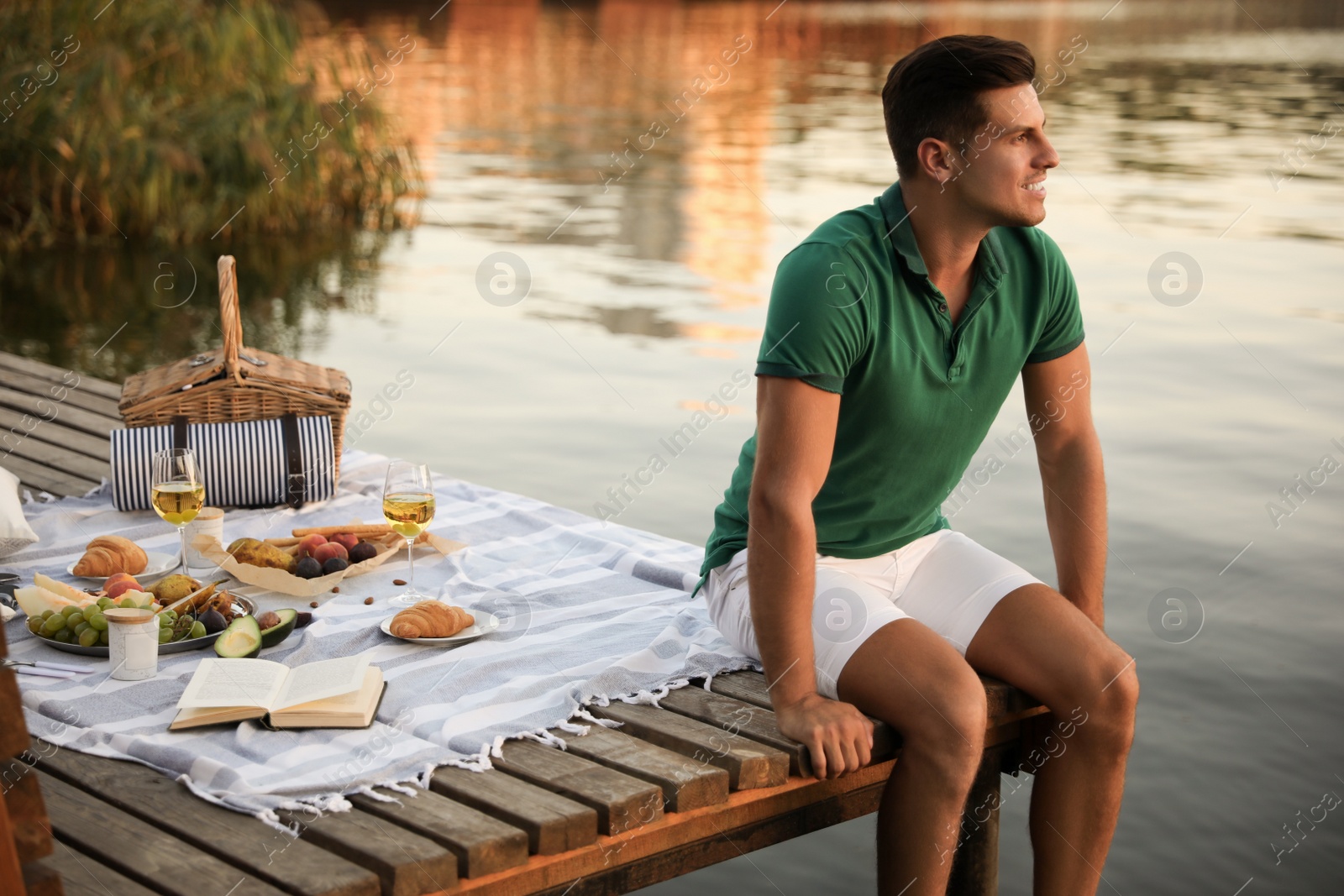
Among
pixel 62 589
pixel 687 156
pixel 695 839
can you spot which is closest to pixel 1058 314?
pixel 695 839

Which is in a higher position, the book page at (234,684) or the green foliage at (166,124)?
the green foliage at (166,124)

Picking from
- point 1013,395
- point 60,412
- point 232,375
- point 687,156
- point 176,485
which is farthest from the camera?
point 687,156

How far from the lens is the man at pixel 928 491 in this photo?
235cm

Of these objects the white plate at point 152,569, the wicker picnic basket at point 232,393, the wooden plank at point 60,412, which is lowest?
the wooden plank at point 60,412

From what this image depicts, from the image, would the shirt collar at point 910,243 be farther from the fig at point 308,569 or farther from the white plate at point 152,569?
the white plate at point 152,569

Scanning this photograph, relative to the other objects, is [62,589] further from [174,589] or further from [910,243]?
[910,243]

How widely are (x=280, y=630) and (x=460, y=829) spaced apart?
85cm

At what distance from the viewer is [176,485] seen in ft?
9.72

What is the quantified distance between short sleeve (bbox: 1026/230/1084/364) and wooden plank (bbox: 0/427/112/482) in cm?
267

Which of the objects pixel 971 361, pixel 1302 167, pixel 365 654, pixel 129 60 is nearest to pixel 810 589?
pixel 971 361

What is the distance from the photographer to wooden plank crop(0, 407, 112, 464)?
438 cm

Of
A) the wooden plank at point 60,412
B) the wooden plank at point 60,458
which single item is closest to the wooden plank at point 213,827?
the wooden plank at point 60,458

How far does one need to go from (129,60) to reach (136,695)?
7.77 meters

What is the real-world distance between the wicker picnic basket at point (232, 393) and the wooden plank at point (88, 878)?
6.30 feet
